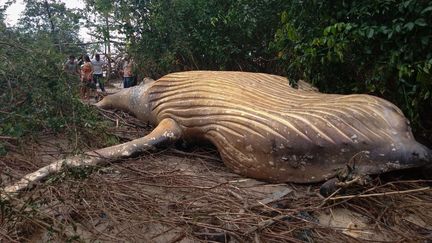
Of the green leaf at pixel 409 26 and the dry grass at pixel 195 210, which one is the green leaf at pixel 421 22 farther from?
the dry grass at pixel 195 210

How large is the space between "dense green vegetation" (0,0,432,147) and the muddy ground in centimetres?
91

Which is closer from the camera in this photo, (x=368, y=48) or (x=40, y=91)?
(x=368, y=48)

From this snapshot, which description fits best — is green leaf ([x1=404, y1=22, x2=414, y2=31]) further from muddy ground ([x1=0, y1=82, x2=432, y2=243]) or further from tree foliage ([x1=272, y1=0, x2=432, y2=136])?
muddy ground ([x1=0, y1=82, x2=432, y2=243])

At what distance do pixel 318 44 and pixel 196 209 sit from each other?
228cm

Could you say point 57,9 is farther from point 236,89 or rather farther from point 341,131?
point 341,131

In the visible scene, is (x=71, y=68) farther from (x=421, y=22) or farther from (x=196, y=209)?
(x=421, y=22)

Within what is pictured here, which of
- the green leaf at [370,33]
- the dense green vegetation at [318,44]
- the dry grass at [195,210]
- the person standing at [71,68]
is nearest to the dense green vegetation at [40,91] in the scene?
the dense green vegetation at [318,44]

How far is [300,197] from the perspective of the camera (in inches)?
143

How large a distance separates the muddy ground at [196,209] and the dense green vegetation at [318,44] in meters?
0.91

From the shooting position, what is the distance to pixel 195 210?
321cm

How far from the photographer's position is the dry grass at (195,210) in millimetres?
2883

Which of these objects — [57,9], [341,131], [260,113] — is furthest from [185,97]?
[57,9]

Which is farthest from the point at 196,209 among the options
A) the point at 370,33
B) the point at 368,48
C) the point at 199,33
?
the point at 199,33

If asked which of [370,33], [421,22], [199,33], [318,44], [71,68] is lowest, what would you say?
[71,68]
